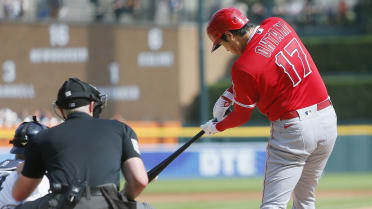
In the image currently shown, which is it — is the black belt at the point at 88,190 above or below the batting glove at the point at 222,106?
below

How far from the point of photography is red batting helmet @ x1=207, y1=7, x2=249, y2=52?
5.31 m

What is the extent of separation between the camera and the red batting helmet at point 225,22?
531 centimetres

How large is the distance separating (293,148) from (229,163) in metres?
11.9

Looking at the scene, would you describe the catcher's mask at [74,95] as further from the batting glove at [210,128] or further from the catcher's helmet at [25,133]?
the batting glove at [210,128]

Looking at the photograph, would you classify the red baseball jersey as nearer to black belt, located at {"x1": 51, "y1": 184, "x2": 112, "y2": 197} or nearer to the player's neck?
the player's neck

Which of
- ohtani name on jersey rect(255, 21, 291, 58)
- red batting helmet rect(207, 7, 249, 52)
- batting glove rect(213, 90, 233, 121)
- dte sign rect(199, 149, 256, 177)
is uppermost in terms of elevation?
red batting helmet rect(207, 7, 249, 52)

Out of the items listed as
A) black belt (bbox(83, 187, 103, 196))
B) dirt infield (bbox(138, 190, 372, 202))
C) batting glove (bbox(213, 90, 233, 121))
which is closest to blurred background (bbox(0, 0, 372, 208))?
dirt infield (bbox(138, 190, 372, 202))

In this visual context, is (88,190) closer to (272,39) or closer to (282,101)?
(282,101)

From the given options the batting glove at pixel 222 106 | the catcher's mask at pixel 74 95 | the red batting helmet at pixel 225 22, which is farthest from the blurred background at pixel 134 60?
the catcher's mask at pixel 74 95

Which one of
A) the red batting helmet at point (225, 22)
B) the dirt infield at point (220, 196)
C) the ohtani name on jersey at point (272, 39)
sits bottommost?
the dirt infield at point (220, 196)

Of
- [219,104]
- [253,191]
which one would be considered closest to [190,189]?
[253,191]

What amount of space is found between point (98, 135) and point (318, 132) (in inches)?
65.5

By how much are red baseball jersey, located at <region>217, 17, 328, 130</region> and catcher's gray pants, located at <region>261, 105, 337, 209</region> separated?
96 mm

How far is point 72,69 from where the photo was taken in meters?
23.6
